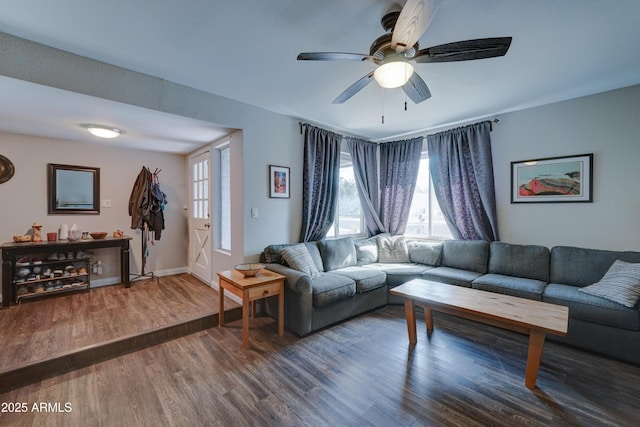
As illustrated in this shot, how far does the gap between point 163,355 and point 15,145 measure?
3.47m

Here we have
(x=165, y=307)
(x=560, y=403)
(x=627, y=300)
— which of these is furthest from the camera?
(x=165, y=307)

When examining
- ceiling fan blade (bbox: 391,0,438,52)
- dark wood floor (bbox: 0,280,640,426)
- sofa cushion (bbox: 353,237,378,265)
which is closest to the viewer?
ceiling fan blade (bbox: 391,0,438,52)

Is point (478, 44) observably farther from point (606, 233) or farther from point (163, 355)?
point (163, 355)

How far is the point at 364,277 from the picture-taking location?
3.26 metres

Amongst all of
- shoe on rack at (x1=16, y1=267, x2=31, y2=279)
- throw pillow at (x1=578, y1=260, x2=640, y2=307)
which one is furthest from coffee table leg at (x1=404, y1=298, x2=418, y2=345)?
shoe on rack at (x1=16, y1=267, x2=31, y2=279)

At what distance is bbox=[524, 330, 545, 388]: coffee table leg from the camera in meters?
1.96

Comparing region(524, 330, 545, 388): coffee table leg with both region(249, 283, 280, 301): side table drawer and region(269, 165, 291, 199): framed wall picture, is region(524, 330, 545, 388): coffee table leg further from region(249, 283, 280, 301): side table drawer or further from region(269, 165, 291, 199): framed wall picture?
region(269, 165, 291, 199): framed wall picture

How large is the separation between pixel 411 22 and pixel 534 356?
2386 millimetres

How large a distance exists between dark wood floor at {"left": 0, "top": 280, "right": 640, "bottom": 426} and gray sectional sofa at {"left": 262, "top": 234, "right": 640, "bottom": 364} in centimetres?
24

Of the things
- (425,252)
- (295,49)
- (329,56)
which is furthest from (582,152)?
(295,49)

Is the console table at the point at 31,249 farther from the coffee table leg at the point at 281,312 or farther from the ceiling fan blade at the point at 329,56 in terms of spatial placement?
the ceiling fan blade at the point at 329,56

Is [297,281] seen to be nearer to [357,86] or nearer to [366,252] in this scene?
[366,252]

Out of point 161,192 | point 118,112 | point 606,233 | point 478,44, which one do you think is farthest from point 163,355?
point 606,233

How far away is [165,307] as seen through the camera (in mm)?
3197
